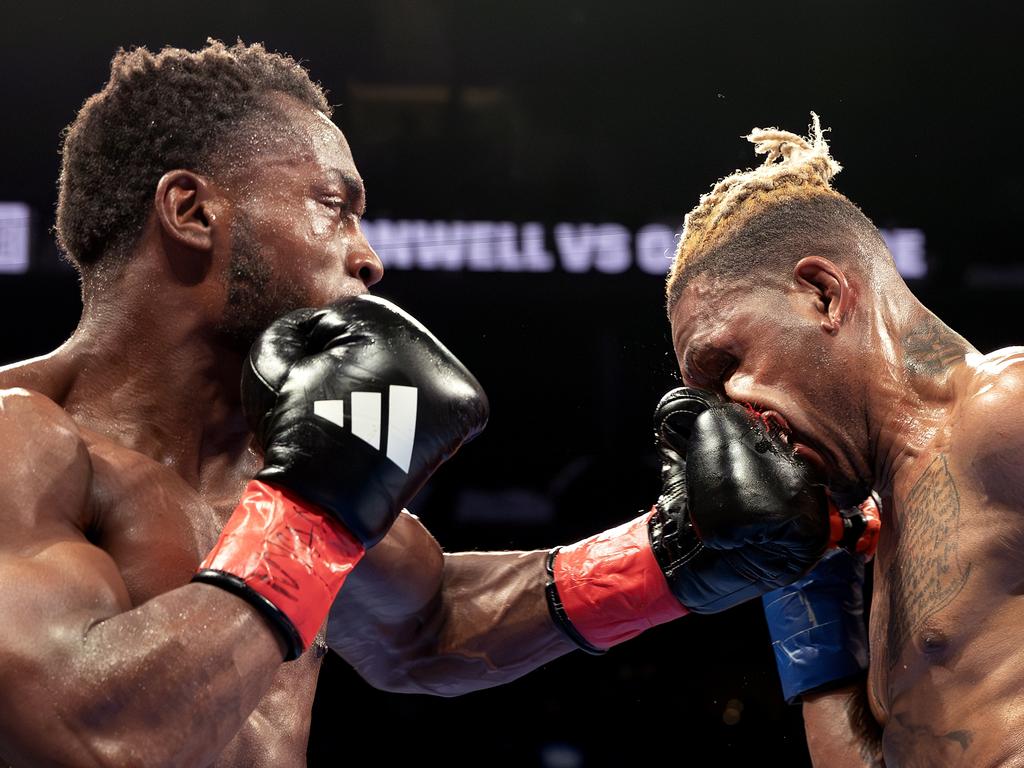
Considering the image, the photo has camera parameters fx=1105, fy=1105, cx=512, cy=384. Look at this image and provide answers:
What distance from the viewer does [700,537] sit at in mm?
2100

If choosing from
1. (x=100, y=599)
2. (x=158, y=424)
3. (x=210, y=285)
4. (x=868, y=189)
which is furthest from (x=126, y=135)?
(x=868, y=189)

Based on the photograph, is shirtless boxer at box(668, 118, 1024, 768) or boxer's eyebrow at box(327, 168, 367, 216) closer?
shirtless boxer at box(668, 118, 1024, 768)

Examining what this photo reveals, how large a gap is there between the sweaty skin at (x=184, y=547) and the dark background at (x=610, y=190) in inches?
113

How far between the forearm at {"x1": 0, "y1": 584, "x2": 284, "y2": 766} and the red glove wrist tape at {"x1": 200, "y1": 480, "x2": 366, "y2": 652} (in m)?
0.04

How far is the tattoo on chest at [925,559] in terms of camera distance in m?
1.83

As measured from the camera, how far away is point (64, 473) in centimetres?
158

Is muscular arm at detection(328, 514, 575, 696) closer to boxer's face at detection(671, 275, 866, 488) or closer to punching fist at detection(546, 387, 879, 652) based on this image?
punching fist at detection(546, 387, 879, 652)

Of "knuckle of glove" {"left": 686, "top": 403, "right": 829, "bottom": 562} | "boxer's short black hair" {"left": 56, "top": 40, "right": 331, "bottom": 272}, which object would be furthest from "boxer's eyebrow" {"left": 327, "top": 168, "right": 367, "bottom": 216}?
"knuckle of glove" {"left": 686, "top": 403, "right": 829, "bottom": 562}

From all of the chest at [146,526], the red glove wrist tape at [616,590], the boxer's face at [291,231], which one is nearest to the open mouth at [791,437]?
the red glove wrist tape at [616,590]

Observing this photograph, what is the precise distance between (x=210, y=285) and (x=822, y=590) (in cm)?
140

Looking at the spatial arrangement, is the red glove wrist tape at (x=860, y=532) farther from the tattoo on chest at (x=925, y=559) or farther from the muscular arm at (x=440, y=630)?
the muscular arm at (x=440, y=630)

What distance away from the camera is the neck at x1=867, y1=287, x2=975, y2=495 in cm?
200

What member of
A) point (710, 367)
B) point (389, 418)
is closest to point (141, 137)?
point (389, 418)

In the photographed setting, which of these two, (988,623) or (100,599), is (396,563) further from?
(988,623)
